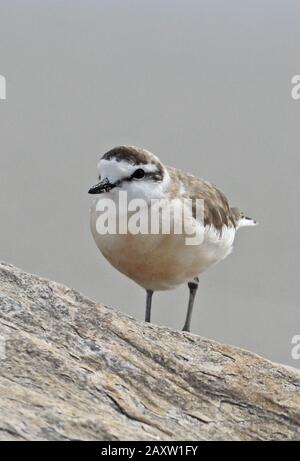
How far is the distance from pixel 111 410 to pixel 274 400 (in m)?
1.08

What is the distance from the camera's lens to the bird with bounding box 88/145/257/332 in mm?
7055

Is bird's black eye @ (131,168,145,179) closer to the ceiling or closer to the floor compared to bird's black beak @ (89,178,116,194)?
closer to the ceiling

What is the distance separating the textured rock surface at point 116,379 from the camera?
4828 millimetres

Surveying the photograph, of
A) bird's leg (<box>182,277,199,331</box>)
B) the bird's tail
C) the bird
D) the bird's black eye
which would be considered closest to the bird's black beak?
the bird

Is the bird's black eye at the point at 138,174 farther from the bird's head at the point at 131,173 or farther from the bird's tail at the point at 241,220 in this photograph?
the bird's tail at the point at 241,220

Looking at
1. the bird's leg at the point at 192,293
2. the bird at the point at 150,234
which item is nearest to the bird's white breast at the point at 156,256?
the bird at the point at 150,234

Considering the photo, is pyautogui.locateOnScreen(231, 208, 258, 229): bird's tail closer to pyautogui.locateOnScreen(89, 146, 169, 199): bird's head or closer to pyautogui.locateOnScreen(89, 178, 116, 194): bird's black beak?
pyautogui.locateOnScreen(89, 146, 169, 199): bird's head

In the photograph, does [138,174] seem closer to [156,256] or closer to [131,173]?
[131,173]

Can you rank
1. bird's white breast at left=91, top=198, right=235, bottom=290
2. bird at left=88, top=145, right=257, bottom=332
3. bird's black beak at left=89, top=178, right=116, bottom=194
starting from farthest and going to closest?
bird's white breast at left=91, top=198, right=235, bottom=290 < bird at left=88, top=145, right=257, bottom=332 < bird's black beak at left=89, top=178, right=116, bottom=194

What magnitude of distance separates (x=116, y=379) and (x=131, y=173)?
6.48 ft

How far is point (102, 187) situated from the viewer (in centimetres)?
695

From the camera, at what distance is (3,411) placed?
4.66 meters

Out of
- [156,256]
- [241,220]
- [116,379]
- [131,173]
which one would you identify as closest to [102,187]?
[131,173]

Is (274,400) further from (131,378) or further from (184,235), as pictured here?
(184,235)
